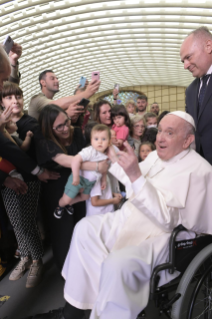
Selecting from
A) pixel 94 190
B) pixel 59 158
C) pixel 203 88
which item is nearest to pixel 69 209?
pixel 94 190

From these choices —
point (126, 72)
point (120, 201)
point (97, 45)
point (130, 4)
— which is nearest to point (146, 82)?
point (126, 72)

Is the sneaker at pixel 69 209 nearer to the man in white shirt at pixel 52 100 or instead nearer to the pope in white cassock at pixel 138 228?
the pope in white cassock at pixel 138 228

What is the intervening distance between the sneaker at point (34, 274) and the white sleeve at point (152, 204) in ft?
5.94

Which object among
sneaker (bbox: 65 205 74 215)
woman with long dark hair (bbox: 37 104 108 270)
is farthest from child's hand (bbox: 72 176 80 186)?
sneaker (bbox: 65 205 74 215)

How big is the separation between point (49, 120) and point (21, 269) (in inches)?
75.3

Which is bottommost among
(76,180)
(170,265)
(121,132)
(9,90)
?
(170,265)

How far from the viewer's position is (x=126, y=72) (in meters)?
19.9

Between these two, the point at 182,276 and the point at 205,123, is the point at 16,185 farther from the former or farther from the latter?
the point at 205,123

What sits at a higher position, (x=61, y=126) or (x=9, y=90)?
(x=9, y=90)

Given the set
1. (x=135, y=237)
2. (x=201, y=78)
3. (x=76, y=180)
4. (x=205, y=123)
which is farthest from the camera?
(x=201, y=78)

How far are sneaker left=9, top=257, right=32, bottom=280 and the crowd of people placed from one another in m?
0.01

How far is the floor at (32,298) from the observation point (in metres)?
2.51

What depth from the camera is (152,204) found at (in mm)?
1827

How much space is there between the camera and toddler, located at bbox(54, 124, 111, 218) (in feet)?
7.86
